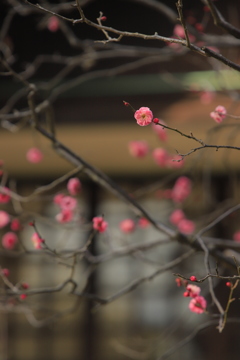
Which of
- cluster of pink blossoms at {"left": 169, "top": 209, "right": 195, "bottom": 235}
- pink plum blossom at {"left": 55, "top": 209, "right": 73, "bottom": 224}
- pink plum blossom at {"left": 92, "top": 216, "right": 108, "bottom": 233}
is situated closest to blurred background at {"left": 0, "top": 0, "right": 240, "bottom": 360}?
cluster of pink blossoms at {"left": 169, "top": 209, "right": 195, "bottom": 235}

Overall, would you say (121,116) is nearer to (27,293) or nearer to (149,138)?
(149,138)

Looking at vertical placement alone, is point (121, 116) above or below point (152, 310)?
above

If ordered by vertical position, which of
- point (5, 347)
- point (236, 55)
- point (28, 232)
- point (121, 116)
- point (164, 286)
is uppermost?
point (236, 55)

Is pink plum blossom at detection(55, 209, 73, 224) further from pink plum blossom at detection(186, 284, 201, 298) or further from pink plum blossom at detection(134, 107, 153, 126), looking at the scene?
pink plum blossom at detection(134, 107, 153, 126)

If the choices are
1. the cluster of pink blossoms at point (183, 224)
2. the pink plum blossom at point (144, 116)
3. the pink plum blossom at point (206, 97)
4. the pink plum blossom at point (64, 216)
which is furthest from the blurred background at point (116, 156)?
the pink plum blossom at point (144, 116)

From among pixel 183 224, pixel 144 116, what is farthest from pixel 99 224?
pixel 183 224

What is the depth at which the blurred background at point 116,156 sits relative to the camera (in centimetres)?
495

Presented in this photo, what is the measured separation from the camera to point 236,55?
4969 mm

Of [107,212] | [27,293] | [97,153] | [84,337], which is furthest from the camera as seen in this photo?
[107,212]

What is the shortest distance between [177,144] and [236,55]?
1.06 meters

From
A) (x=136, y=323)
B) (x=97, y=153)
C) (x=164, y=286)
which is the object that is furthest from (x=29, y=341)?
(x=97, y=153)

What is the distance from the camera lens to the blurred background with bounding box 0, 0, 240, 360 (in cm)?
495

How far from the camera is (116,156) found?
238 inches

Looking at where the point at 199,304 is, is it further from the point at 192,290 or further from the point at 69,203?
the point at 69,203
